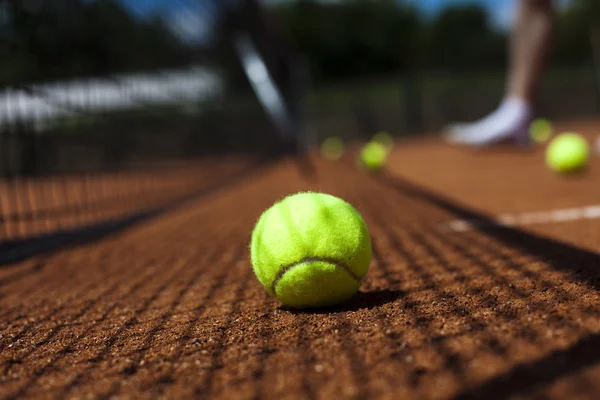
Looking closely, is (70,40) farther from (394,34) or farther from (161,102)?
(394,34)

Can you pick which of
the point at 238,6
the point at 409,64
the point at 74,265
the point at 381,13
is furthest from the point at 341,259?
the point at 381,13

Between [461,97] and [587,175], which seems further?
[461,97]

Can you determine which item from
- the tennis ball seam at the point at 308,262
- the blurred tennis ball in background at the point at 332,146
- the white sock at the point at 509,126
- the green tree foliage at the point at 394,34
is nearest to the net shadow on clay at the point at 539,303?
the tennis ball seam at the point at 308,262

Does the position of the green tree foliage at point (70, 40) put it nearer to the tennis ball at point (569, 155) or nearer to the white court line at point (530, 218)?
the white court line at point (530, 218)

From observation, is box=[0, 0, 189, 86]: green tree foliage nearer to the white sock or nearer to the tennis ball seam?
the tennis ball seam

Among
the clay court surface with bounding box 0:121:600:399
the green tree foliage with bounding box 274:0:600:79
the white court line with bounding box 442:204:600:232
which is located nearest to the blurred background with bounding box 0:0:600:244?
the clay court surface with bounding box 0:121:600:399

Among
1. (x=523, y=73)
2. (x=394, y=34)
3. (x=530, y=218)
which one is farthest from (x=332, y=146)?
(x=394, y=34)

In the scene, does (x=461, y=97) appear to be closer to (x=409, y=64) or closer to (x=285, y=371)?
(x=409, y=64)
